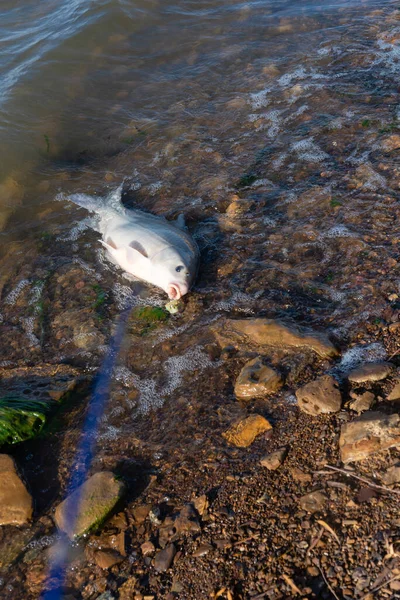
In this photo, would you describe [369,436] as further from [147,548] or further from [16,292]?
[16,292]

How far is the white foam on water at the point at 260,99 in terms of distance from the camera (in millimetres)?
11096

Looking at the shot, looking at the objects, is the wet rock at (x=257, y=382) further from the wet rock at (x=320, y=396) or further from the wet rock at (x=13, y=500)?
the wet rock at (x=13, y=500)

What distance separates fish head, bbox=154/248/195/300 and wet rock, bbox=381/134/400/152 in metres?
4.28

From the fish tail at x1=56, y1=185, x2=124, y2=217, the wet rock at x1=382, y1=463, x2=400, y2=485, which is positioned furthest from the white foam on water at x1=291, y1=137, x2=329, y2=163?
the wet rock at x1=382, y1=463, x2=400, y2=485

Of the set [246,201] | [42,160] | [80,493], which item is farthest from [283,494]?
[42,160]

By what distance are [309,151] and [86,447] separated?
670 centimetres

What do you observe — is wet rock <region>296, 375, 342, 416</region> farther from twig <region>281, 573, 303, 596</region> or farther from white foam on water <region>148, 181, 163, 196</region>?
white foam on water <region>148, 181, 163, 196</region>

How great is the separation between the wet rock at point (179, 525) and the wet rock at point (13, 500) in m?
1.38

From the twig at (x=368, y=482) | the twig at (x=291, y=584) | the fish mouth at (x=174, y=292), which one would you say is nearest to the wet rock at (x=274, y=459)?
the twig at (x=368, y=482)

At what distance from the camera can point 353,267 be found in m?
6.54

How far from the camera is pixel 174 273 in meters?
6.93

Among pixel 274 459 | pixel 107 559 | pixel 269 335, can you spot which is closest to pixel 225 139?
pixel 269 335

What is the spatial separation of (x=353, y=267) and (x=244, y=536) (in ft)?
12.7

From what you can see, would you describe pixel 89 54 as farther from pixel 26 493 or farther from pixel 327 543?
pixel 327 543
